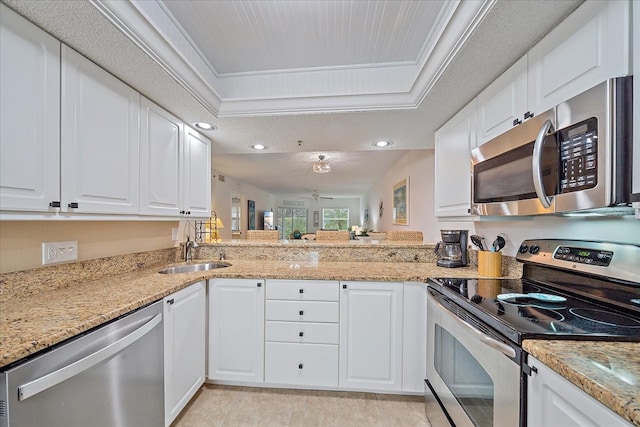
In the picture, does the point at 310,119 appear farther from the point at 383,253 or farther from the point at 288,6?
the point at 383,253

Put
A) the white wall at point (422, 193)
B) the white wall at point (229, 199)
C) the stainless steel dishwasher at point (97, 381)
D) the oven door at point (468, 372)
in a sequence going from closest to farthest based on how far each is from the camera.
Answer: the stainless steel dishwasher at point (97, 381), the oven door at point (468, 372), the white wall at point (422, 193), the white wall at point (229, 199)

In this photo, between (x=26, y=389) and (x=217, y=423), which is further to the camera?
(x=217, y=423)

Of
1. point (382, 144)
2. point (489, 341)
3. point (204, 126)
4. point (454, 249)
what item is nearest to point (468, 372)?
point (489, 341)

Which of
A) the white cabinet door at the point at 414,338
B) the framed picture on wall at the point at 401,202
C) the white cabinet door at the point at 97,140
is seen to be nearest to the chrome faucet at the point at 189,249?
the white cabinet door at the point at 97,140

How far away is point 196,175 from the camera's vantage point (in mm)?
2234

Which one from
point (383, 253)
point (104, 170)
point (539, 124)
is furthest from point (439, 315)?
point (104, 170)

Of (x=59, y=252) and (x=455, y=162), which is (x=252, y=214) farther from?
(x=455, y=162)

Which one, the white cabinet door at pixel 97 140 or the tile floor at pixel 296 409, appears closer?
the white cabinet door at pixel 97 140

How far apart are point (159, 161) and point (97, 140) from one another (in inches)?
18.5

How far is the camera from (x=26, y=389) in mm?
777

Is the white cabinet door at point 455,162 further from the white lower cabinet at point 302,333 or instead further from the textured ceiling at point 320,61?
the white lower cabinet at point 302,333

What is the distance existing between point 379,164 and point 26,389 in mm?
5018

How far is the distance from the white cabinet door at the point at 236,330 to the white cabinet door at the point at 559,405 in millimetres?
1525

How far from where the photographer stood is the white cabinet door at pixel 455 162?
1.72m
